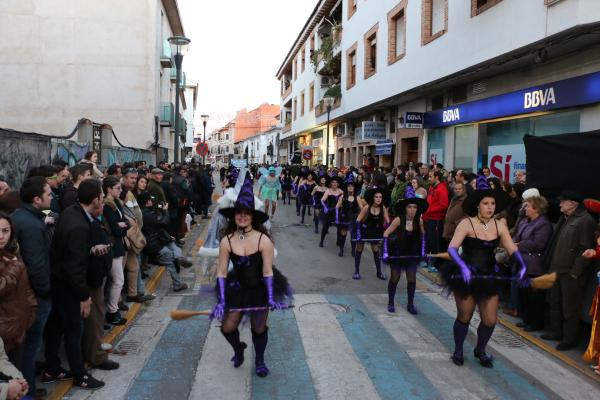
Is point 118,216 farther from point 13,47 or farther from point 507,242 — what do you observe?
point 13,47

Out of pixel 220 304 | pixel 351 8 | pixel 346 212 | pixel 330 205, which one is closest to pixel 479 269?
pixel 220 304

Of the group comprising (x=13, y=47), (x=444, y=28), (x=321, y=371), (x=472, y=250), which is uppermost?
(x=13, y=47)

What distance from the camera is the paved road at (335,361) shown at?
191 inches

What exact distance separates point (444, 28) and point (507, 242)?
448 inches

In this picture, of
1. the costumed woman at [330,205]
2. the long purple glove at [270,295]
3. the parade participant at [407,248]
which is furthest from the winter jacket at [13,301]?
the costumed woman at [330,205]

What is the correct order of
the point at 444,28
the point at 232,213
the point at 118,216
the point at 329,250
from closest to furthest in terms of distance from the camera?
the point at 232,213, the point at 118,216, the point at 329,250, the point at 444,28

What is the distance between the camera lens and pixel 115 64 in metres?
26.6

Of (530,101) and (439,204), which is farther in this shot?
(530,101)

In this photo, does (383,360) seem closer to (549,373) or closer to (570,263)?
(549,373)

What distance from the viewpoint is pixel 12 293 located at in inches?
148

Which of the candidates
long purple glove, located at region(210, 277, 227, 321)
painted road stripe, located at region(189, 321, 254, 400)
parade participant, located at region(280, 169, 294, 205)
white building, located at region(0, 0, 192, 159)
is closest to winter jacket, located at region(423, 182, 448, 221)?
painted road stripe, located at region(189, 321, 254, 400)

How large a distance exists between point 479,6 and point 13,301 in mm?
13287

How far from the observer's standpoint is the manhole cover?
7.44 metres

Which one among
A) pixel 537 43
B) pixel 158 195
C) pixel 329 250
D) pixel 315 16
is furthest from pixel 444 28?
pixel 315 16
